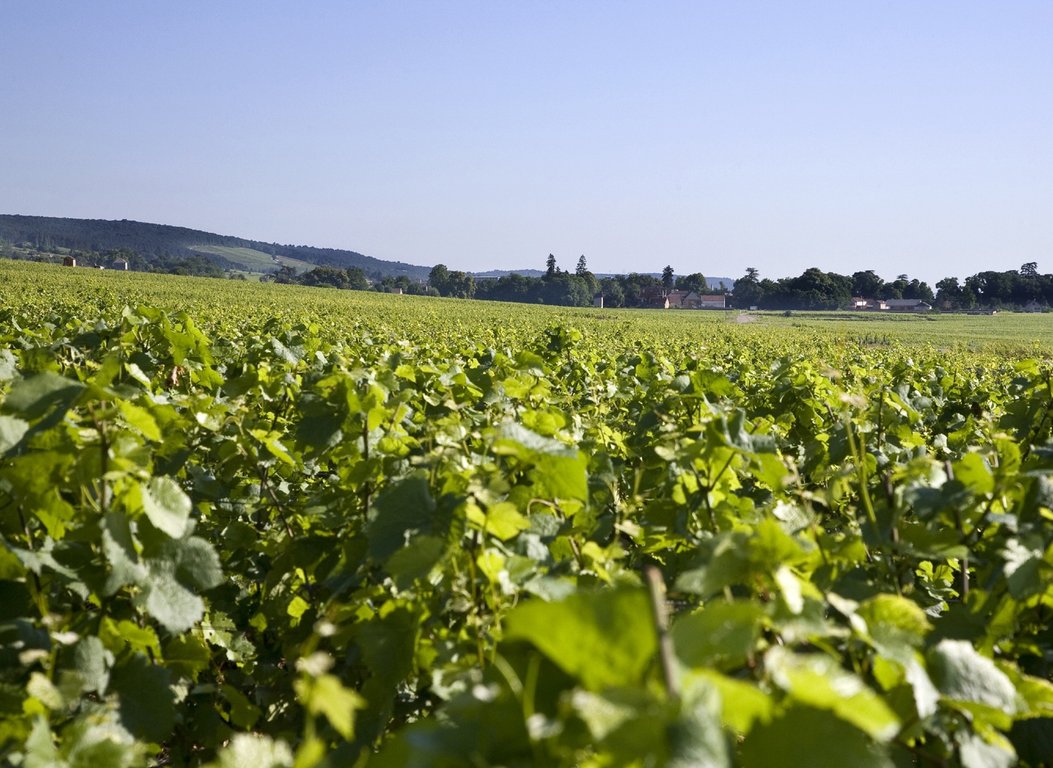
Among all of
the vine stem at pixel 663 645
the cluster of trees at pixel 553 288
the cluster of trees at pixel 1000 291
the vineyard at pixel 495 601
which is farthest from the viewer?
the cluster of trees at pixel 553 288

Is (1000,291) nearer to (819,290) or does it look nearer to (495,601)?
(819,290)

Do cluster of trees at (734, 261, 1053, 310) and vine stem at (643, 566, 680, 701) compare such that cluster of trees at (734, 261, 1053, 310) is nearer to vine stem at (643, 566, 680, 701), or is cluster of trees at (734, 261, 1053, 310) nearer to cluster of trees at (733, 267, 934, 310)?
cluster of trees at (733, 267, 934, 310)

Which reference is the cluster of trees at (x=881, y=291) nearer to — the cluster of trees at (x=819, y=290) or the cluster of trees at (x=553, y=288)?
the cluster of trees at (x=819, y=290)

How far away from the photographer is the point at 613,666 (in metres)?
0.65

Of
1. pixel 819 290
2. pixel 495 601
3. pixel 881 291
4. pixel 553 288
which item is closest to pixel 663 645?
pixel 495 601

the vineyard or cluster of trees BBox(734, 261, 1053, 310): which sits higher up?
cluster of trees BBox(734, 261, 1053, 310)

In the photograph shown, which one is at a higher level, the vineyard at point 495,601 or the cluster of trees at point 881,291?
the cluster of trees at point 881,291

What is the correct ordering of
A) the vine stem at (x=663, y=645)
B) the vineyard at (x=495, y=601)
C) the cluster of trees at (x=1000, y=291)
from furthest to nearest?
the cluster of trees at (x=1000, y=291), the vineyard at (x=495, y=601), the vine stem at (x=663, y=645)

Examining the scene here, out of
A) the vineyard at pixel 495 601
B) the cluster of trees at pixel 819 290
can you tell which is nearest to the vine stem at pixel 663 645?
the vineyard at pixel 495 601

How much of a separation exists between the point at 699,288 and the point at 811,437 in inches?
5069

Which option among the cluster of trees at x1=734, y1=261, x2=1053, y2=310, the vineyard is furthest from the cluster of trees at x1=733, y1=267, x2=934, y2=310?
the vineyard

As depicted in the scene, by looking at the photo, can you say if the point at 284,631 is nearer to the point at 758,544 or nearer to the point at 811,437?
the point at 758,544

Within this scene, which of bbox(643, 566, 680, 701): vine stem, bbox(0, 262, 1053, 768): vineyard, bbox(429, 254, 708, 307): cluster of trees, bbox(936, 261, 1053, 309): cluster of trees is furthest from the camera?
bbox(429, 254, 708, 307): cluster of trees

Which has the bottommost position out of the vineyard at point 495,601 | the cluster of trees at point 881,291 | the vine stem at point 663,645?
the vineyard at point 495,601
